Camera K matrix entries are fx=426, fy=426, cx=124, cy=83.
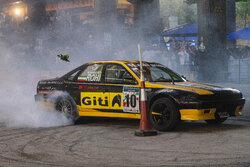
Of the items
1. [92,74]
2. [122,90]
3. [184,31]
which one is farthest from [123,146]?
[184,31]

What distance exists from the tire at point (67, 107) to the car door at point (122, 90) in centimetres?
92

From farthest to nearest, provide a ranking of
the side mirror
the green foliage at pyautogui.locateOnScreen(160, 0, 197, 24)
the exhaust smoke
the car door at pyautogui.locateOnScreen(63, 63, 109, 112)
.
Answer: the green foliage at pyautogui.locateOnScreen(160, 0, 197, 24)
the exhaust smoke
the car door at pyautogui.locateOnScreen(63, 63, 109, 112)
the side mirror

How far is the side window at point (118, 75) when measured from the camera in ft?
25.1

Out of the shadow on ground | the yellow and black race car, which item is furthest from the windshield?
the shadow on ground

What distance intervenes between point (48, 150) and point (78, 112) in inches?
103

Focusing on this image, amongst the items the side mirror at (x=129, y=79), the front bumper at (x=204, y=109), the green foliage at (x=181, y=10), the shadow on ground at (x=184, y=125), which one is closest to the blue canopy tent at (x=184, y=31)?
the shadow on ground at (x=184, y=125)

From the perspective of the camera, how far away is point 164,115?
23.5 ft

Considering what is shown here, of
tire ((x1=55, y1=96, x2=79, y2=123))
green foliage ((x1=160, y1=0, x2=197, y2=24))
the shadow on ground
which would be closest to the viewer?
the shadow on ground

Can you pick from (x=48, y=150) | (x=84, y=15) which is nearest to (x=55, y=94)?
(x=48, y=150)

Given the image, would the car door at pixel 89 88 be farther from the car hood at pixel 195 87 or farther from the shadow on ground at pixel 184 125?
the car hood at pixel 195 87

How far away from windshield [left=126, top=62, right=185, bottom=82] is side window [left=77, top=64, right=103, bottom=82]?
0.62m

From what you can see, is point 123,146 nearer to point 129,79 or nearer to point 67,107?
point 129,79

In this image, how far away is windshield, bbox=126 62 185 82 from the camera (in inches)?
307

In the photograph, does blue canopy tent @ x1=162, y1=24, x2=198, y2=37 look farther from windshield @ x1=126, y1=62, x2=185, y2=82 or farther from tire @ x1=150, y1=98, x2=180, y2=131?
tire @ x1=150, y1=98, x2=180, y2=131
